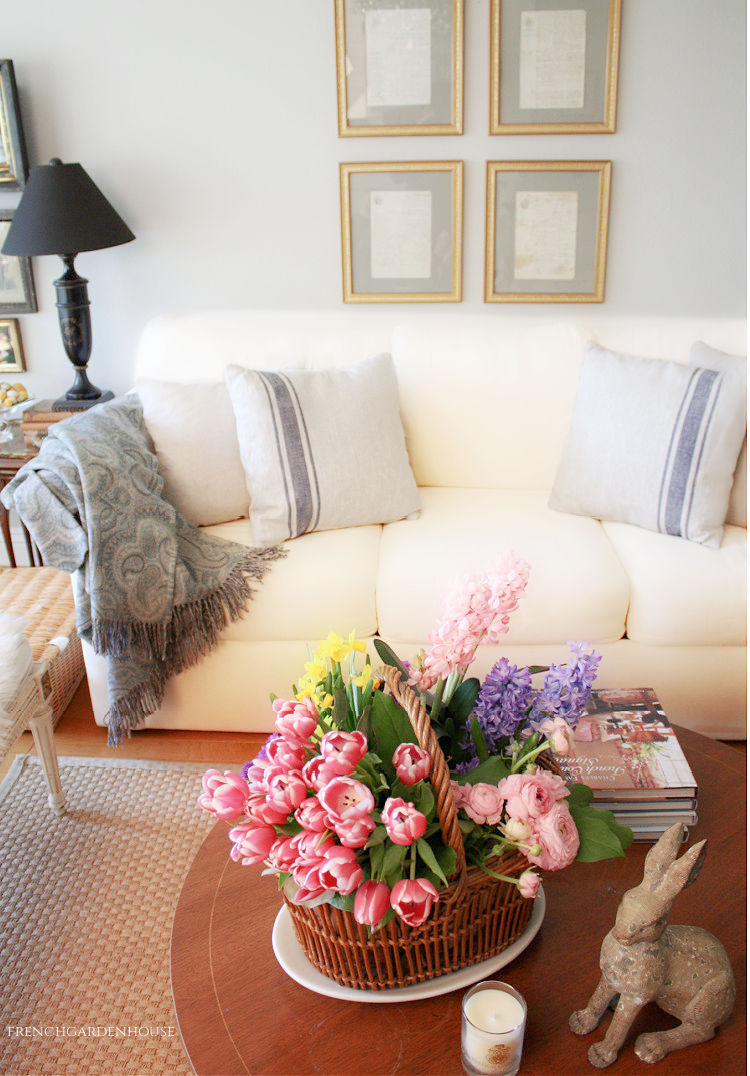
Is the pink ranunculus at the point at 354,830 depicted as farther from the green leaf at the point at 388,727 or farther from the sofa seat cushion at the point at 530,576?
the sofa seat cushion at the point at 530,576

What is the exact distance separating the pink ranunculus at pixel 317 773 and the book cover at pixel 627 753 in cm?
47

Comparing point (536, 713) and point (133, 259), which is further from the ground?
point (133, 259)

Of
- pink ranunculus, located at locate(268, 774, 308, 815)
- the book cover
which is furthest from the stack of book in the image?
pink ranunculus, located at locate(268, 774, 308, 815)

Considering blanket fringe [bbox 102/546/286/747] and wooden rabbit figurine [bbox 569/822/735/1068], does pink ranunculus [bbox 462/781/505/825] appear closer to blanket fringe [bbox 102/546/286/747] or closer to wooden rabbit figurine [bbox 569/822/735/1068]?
wooden rabbit figurine [bbox 569/822/735/1068]

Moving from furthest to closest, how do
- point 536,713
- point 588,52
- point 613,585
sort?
1. point 588,52
2. point 613,585
3. point 536,713

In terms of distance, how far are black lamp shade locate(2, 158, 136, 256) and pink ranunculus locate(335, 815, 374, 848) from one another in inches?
84.7

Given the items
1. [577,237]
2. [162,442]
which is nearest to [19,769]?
[162,442]

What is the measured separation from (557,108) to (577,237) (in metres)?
0.38

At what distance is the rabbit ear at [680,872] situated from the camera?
89cm

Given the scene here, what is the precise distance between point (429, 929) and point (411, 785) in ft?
0.58

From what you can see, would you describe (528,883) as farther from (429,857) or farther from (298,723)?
(298,723)

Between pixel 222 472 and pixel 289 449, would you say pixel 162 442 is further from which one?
pixel 289 449

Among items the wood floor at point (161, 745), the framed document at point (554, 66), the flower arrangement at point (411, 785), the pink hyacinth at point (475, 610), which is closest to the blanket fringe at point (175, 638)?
the wood floor at point (161, 745)

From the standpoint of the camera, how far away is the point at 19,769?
2170 millimetres
